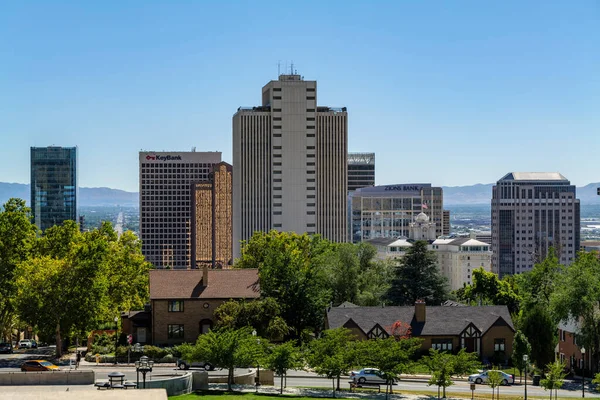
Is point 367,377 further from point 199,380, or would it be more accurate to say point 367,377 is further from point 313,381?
point 199,380

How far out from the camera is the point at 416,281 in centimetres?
12012

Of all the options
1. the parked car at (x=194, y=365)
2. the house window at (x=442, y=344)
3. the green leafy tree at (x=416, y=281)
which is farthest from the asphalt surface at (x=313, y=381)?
the green leafy tree at (x=416, y=281)

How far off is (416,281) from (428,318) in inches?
944

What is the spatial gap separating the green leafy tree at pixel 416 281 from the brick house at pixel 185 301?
26.2m

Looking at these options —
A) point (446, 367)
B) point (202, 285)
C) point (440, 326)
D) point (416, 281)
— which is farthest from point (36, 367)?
point (416, 281)

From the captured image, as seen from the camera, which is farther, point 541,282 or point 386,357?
point 541,282

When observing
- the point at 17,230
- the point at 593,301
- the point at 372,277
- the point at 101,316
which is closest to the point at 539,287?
the point at 593,301

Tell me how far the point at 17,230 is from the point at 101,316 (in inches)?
478

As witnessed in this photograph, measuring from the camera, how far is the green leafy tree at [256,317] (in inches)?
3666

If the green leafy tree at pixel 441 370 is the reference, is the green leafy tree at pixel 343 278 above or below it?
above

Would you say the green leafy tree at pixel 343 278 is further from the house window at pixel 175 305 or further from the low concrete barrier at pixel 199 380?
the low concrete barrier at pixel 199 380

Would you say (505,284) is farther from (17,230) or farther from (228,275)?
(17,230)

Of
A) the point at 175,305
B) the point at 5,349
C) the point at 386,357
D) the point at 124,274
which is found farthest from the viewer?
the point at 124,274

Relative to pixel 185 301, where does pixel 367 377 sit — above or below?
below
